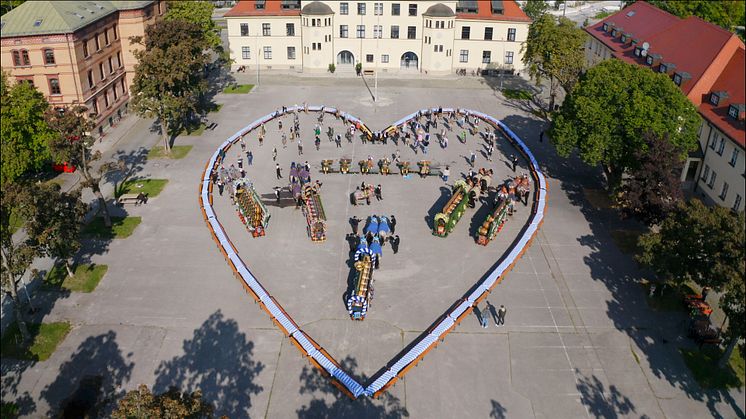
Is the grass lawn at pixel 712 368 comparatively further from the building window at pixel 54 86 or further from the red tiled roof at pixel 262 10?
the red tiled roof at pixel 262 10

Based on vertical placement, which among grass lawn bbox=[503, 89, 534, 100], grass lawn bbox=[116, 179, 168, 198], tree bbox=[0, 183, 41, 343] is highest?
tree bbox=[0, 183, 41, 343]

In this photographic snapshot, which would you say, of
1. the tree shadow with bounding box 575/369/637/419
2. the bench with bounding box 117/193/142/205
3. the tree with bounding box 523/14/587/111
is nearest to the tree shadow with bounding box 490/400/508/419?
the tree shadow with bounding box 575/369/637/419

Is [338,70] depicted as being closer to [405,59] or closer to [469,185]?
[405,59]

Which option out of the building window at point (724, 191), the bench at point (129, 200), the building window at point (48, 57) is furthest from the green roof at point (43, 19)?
the building window at point (724, 191)

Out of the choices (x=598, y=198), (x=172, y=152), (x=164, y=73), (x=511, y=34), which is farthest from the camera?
(x=511, y=34)

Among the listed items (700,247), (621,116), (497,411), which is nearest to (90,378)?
(497,411)

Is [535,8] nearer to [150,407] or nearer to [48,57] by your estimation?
[48,57]

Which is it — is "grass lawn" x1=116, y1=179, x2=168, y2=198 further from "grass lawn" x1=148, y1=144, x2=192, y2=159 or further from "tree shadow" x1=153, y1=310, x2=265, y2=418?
"tree shadow" x1=153, y1=310, x2=265, y2=418
